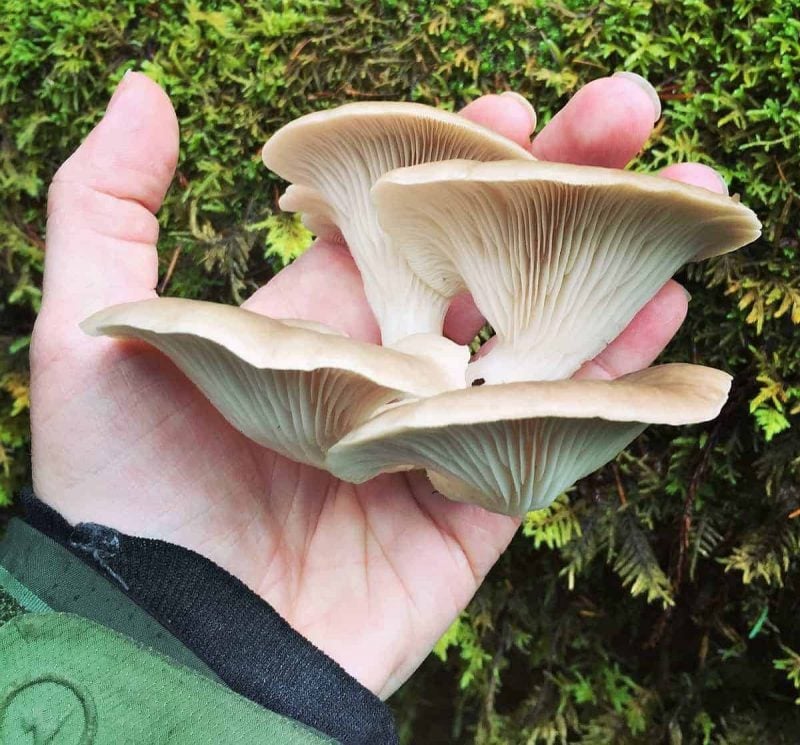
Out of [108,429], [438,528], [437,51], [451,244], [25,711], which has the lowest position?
[438,528]

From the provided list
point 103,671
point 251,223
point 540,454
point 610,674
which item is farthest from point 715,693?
point 251,223

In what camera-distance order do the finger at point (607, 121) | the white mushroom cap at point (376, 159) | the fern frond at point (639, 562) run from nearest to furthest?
the white mushroom cap at point (376, 159) < the finger at point (607, 121) < the fern frond at point (639, 562)

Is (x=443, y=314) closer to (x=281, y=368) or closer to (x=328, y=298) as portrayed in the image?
(x=328, y=298)

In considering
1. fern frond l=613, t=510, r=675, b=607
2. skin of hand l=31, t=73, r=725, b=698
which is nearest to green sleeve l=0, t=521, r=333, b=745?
skin of hand l=31, t=73, r=725, b=698

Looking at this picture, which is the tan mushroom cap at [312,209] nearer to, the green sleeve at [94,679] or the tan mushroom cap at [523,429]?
the tan mushroom cap at [523,429]

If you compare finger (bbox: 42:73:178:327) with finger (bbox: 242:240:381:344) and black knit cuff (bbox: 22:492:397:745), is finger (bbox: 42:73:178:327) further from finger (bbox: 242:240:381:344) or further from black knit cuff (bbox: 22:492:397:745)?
black knit cuff (bbox: 22:492:397:745)

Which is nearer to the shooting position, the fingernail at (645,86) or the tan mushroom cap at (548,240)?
the tan mushroom cap at (548,240)

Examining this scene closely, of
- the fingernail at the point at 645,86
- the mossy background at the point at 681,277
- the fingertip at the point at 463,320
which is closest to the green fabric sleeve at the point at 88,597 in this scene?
the mossy background at the point at 681,277

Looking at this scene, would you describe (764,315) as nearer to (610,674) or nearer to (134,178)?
(610,674)
